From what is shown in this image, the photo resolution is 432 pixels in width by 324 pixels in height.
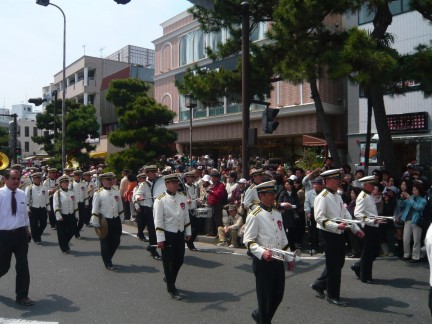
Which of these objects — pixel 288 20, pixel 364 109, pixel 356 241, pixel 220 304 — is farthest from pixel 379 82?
pixel 364 109

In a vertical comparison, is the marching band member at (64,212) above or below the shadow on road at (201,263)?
above

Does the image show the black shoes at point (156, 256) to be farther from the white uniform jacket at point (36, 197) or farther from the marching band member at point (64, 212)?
the white uniform jacket at point (36, 197)

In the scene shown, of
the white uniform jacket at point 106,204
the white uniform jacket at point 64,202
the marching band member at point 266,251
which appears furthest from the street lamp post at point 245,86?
the marching band member at point 266,251

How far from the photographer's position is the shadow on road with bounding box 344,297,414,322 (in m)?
5.87

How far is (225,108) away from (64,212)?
16.7 metres

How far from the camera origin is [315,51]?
417 inches

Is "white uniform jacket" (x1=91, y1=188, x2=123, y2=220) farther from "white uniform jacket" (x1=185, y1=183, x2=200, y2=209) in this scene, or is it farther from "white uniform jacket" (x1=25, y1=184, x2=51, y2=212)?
"white uniform jacket" (x1=25, y1=184, x2=51, y2=212)

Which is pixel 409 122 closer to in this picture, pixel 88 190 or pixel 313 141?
pixel 313 141

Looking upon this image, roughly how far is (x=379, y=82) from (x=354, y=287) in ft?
16.6

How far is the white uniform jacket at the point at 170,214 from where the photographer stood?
21.9ft

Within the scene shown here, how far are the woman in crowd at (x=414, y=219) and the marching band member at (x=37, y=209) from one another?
8545mm

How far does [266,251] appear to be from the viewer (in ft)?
15.0

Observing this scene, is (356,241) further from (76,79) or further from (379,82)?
(76,79)

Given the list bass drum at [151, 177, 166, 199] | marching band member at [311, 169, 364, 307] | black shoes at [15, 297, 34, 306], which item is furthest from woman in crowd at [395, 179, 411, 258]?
black shoes at [15, 297, 34, 306]
